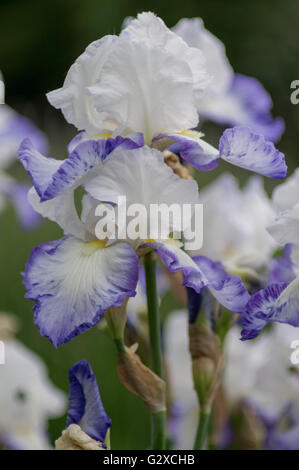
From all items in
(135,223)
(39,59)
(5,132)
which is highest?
(135,223)

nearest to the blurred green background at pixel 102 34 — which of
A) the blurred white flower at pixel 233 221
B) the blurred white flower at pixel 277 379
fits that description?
the blurred white flower at pixel 233 221

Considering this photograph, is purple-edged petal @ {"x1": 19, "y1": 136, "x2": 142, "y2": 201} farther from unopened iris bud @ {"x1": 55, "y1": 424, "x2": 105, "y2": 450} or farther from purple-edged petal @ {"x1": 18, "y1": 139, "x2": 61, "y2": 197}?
unopened iris bud @ {"x1": 55, "y1": 424, "x2": 105, "y2": 450}

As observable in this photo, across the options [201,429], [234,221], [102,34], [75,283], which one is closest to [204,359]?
[201,429]

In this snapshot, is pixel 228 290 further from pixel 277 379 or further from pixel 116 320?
pixel 277 379

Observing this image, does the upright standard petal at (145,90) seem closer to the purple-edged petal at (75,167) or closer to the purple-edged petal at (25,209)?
the purple-edged petal at (75,167)

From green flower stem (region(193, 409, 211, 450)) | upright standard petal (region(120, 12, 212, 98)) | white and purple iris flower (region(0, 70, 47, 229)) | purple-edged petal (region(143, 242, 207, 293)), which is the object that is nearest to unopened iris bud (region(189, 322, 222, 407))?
green flower stem (region(193, 409, 211, 450))

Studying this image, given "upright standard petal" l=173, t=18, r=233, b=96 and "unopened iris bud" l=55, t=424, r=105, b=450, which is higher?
"upright standard petal" l=173, t=18, r=233, b=96
